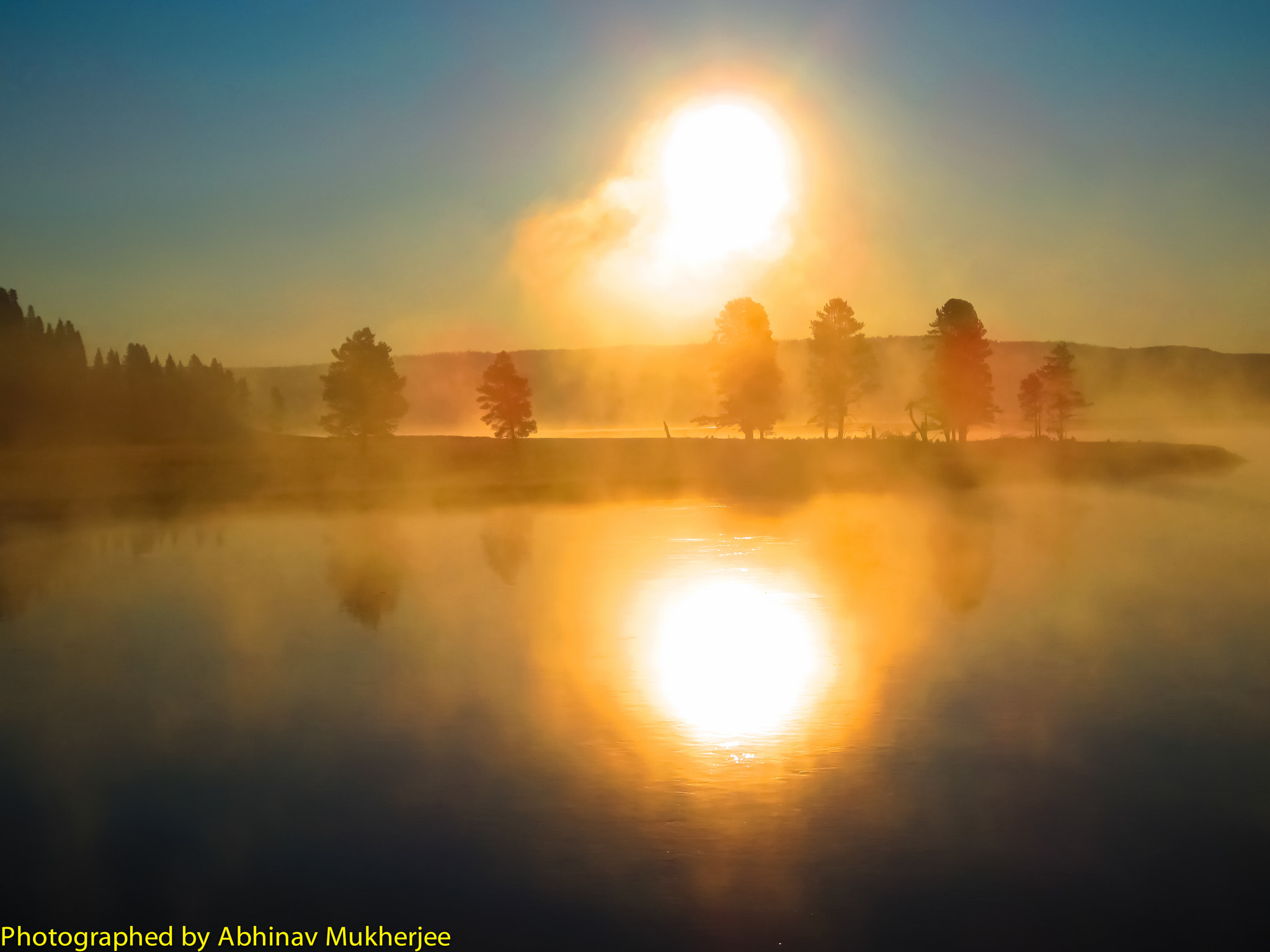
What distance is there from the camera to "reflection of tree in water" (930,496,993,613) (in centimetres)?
2620

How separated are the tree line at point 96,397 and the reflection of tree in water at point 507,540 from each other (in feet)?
168

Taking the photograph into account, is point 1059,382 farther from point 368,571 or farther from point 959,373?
point 368,571

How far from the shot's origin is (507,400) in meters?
82.2

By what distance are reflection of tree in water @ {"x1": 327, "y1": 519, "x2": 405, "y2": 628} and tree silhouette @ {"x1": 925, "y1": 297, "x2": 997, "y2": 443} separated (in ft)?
166

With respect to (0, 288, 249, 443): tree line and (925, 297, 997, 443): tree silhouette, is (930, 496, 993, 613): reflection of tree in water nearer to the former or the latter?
(925, 297, 997, 443): tree silhouette

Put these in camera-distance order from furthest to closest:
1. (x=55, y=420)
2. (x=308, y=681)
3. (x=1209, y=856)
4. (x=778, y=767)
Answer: (x=55, y=420) < (x=308, y=681) < (x=778, y=767) < (x=1209, y=856)

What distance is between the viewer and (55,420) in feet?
294

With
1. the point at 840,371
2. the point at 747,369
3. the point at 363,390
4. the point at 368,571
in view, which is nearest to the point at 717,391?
the point at 747,369

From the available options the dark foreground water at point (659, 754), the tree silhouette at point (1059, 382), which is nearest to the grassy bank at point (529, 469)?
the tree silhouette at point (1059, 382)

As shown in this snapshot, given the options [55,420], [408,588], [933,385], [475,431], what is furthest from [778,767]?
[475,431]

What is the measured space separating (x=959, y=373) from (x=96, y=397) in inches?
2738

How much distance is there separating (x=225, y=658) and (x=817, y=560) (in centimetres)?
1672

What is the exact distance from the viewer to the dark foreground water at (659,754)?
10344mm

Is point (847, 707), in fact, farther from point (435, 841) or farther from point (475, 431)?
point (475, 431)
